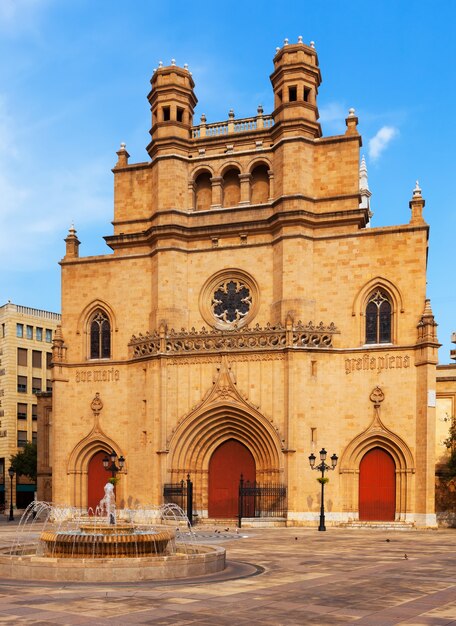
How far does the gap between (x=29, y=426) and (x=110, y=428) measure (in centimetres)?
3075

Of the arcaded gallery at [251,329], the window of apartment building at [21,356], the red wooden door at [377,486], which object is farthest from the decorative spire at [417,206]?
the window of apartment building at [21,356]

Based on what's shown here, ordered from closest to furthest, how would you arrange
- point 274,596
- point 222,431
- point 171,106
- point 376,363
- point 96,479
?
point 274,596, point 376,363, point 222,431, point 96,479, point 171,106

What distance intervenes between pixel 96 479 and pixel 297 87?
74.2 ft

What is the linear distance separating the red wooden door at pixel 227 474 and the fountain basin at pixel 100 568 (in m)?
20.6

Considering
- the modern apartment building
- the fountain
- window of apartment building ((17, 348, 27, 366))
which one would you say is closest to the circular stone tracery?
the fountain

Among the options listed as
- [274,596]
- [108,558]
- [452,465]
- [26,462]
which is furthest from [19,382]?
[274,596]

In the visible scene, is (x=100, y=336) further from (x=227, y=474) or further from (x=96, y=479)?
(x=227, y=474)

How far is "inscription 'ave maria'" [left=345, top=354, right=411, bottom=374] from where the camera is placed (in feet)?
112

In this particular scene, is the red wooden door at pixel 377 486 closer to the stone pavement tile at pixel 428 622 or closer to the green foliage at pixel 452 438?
the green foliage at pixel 452 438

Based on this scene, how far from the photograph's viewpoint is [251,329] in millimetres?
36031

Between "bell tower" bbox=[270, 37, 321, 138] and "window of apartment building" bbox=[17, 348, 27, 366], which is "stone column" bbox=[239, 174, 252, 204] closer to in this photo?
"bell tower" bbox=[270, 37, 321, 138]

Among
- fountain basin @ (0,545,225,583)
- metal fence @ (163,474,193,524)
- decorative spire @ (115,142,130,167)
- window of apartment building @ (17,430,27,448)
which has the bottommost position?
window of apartment building @ (17,430,27,448)

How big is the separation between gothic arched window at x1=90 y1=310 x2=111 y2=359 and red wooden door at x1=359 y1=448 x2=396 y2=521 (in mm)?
14427

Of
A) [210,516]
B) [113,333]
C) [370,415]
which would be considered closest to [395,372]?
[370,415]
